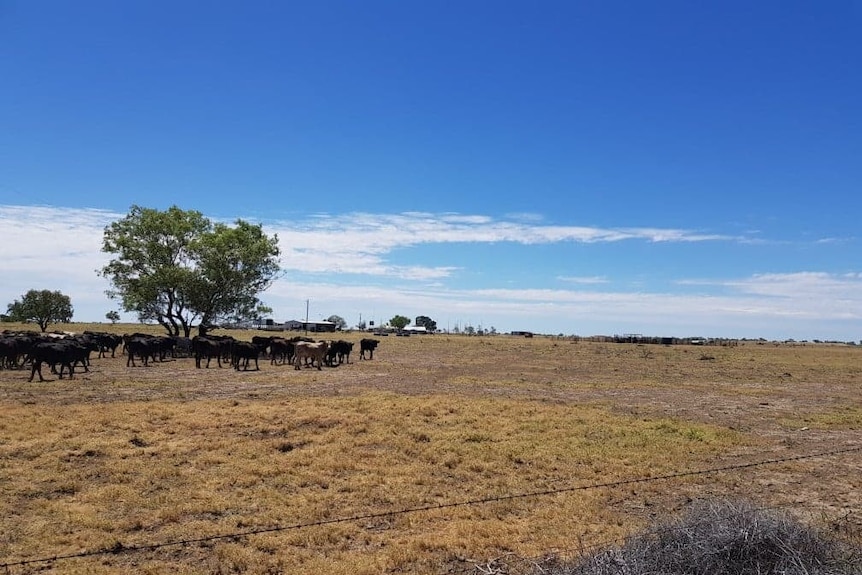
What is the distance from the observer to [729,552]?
5.66 m

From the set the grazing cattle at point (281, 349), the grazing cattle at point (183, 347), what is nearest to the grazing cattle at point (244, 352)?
the grazing cattle at point (281, 349)

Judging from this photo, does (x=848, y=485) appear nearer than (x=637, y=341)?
Yes

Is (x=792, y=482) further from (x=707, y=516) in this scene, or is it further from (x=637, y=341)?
(x=637, y=341)

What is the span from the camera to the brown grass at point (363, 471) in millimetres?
7836

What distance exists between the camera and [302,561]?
732cm

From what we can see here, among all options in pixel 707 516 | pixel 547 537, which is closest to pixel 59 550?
pixel 547 537

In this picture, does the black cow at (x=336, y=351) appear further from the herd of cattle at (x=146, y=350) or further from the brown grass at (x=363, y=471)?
the brown grass at (x=363, y=471)

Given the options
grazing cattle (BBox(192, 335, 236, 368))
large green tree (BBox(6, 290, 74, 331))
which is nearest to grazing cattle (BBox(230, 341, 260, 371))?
grazing cattle (BBox(192, 335, 236, 368))

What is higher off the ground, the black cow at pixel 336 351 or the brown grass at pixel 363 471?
the black cow at pixel 336 351

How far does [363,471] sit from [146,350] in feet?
88.2

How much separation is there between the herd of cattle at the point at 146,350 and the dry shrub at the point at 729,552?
2505cm

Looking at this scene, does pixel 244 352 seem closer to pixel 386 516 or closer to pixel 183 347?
pixel 183 347

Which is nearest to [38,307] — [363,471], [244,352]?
[244,352]

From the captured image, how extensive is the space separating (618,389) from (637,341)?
86.6 m
